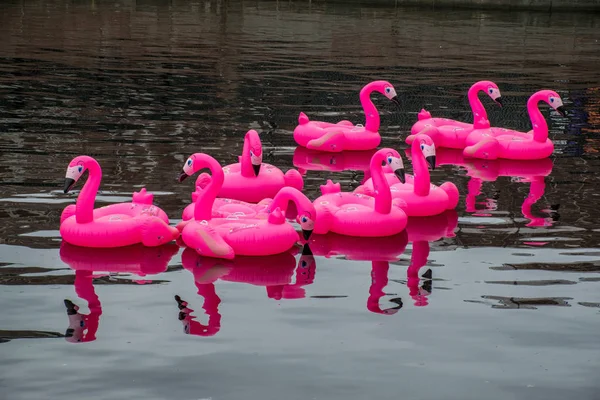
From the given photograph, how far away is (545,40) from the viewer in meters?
32.7

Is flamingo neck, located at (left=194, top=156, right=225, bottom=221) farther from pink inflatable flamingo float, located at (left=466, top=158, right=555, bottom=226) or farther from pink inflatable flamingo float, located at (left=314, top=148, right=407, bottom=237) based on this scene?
pink inflatable flamingo float, located at (left=466, top=158, right=555, bottom=226)

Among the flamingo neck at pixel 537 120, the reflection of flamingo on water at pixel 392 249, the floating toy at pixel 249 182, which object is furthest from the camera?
the flamingo neck at pixel 537 120

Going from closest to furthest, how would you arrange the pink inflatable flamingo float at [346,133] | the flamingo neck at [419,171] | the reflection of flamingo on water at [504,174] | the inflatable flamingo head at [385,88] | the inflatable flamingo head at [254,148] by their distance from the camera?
1. the inflatable flamingo head at [254,148]
2. the flamingo neck at [419,171]
3. the reflection of flamingo on water at [504,174]
4. the inflatable flamingo head at [385,88]
5. the pink inflatable flamingo float at [346,133]

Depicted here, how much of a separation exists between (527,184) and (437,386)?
6.93 metres

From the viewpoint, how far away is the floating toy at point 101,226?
10.0 metres

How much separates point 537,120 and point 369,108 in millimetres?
2456

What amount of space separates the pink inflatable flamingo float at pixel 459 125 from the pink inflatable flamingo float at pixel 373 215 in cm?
455

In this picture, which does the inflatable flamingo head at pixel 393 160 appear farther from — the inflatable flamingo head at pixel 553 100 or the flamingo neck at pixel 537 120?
the inflatable flamingo head at pixel 553 100

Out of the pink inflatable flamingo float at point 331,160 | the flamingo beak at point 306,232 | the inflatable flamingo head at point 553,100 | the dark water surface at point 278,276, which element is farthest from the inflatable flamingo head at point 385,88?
the flamingo beak at point 306,232

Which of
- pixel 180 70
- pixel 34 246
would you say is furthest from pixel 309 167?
pixel 180 70

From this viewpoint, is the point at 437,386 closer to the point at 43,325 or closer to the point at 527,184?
the point at 43,325

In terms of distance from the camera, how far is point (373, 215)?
10.8 meters

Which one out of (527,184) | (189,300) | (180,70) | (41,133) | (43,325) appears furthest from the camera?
(180,70)

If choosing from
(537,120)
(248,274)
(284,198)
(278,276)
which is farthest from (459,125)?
(248,274)
